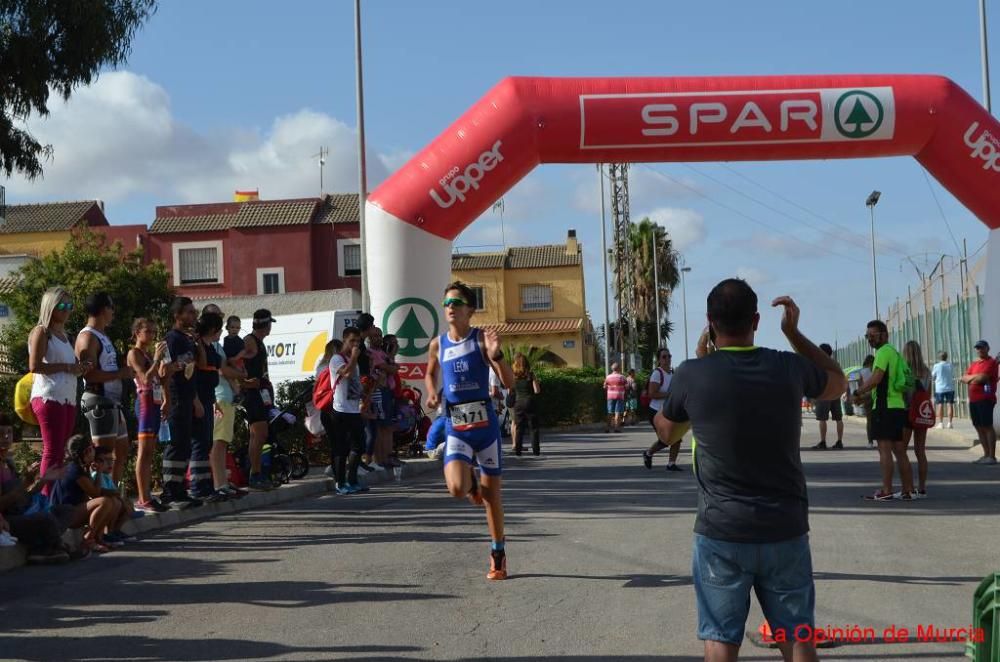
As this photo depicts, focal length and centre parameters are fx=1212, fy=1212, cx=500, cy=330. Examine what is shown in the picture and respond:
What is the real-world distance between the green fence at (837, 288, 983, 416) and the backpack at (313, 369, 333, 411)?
15.2 m

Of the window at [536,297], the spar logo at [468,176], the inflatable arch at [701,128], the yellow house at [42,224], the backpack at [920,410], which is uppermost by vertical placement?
the yellow house at [42,224]

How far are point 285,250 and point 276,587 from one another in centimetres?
4593

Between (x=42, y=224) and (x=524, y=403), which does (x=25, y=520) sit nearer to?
(x=524, y=403)

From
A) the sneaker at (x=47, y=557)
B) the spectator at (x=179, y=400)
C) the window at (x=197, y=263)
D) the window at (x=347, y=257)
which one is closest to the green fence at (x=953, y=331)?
the spectator at (x=179, y=400)

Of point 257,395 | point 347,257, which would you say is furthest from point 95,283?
point 257,395

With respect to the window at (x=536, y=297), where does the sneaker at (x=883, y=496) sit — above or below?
below

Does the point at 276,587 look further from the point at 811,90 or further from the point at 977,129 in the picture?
the point at 977,129

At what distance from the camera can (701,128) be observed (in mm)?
17328

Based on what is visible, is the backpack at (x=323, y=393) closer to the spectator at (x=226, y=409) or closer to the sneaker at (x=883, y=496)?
the spectator at (x=226, y=409)

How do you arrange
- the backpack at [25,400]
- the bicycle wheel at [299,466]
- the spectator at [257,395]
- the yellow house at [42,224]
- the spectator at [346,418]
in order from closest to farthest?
1. the backpack at [25,400]
2. the spectator at [257,395]
3. the spectator at [346,418]
4. the bicycle wheel at [299,466]
5. the yellow house at [42,224]

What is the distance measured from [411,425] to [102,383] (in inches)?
328

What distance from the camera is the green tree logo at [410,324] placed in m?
18.4

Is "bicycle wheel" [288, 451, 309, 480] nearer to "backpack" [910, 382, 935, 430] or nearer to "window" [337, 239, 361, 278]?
"backpack" [910, 382, 935, 430]

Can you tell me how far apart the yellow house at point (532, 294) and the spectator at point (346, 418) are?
49.0 m
